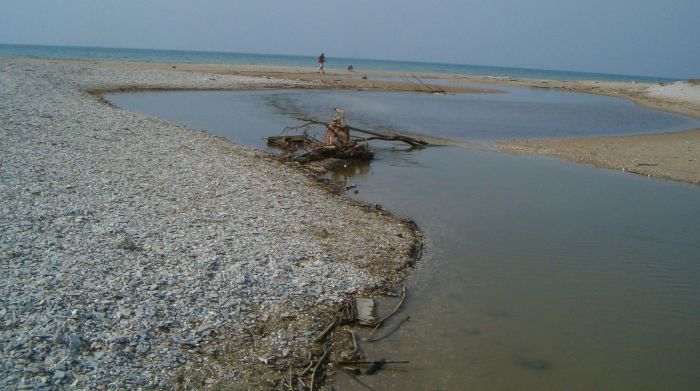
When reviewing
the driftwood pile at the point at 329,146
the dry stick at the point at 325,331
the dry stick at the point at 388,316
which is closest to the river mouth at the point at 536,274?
the dry stick at the point at 388,316

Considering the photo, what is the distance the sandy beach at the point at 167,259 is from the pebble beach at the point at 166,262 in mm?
22

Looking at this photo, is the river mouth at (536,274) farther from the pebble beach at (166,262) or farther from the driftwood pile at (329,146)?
the pebble beach at (166,262)

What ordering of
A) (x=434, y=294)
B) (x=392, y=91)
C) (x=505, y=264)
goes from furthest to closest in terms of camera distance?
(x=392, y=91)
(x=505, y=264)
(x=434, y=294)

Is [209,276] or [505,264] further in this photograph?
[505,264]

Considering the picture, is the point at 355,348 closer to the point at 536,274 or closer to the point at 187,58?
the point at 536,274

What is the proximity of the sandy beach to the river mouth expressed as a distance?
1011mm

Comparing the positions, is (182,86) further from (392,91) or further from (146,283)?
(146,283)

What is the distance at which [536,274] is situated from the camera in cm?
902

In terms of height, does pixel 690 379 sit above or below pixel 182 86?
below

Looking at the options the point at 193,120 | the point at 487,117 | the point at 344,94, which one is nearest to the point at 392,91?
the point at 344,94

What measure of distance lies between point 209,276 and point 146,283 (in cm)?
83

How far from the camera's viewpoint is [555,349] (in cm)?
677

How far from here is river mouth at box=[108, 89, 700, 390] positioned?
6.38 m

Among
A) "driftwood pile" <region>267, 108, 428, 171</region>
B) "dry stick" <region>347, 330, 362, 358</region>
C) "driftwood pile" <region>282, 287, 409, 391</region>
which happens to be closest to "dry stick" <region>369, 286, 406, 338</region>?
"driftwood pile" <region>282, 287, 409, 391</region>
